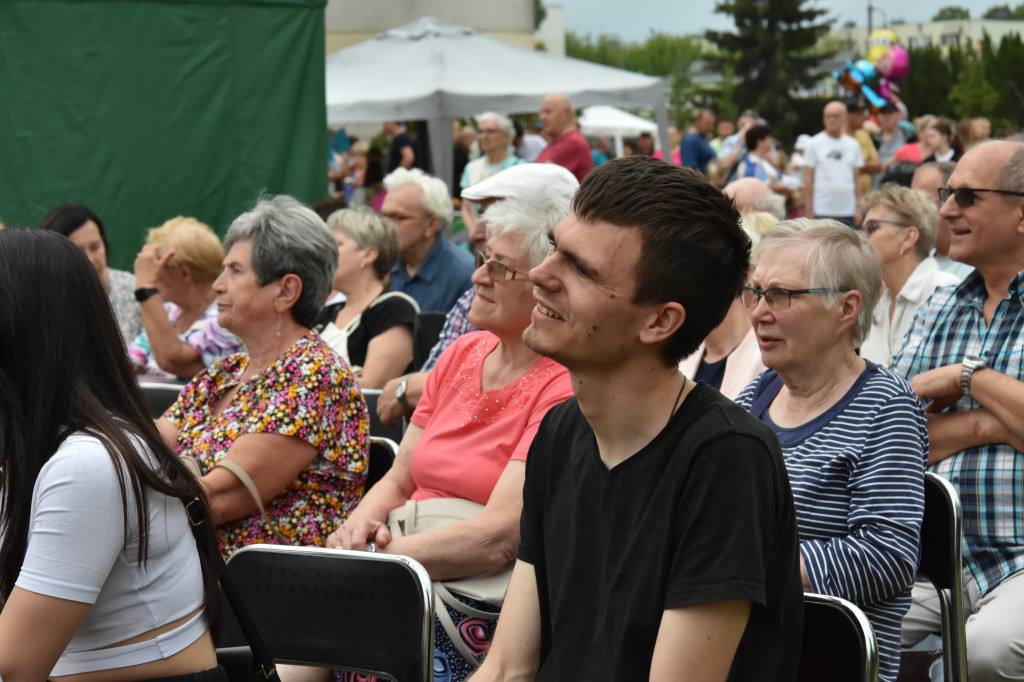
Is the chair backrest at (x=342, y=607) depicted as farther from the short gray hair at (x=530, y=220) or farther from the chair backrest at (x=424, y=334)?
the chair backrest at (x=424, y=334)

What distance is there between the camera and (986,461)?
3227mm

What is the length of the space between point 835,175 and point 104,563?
39.2 ft

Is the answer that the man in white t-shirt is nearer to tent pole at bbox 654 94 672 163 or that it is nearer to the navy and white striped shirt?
tent pole at bbox 654 94 672 163

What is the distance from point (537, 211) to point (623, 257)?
1425 millimetres

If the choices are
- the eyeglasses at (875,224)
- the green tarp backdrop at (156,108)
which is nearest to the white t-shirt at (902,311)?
the eyeglasses at (875,224)

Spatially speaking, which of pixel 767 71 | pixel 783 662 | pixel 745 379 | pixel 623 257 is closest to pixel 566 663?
pixel 783 662

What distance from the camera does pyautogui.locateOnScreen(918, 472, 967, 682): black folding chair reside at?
272 centimetres

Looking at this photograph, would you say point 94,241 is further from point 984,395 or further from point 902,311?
point 984,395

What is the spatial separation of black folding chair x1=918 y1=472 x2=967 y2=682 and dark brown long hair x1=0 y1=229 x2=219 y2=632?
1761 millimetres

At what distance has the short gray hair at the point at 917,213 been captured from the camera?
5156 mm

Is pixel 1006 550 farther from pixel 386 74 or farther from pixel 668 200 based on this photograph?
pixel 386 74

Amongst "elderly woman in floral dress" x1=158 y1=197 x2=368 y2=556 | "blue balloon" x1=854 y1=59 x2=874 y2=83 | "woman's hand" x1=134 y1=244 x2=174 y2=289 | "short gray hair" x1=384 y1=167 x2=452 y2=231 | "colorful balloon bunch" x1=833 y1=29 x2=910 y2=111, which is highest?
"elderly woman in floral dress" x1=158 y1=197 x2=368 y2=556

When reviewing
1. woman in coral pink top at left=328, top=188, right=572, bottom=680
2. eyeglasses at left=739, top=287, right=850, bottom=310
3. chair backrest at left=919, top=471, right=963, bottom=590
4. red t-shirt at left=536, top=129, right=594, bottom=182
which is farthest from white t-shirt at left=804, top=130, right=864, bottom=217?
chair backrest at left=919, top=471, right=963, bottom=590

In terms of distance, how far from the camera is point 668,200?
1745 millimetres
